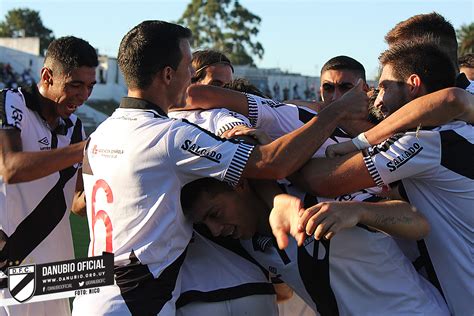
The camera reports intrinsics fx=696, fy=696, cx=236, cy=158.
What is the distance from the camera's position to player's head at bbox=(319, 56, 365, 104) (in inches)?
193

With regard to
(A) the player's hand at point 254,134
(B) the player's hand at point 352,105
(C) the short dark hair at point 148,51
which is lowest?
(A) the player's hand at point 254,134

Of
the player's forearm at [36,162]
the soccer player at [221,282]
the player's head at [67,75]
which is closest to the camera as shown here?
the soccer player at [221,282]

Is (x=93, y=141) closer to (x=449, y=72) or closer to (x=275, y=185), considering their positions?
(x=275, y=185)

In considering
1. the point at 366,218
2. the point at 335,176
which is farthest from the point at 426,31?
the point at 366,218

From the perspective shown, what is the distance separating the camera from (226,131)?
10.6 feet

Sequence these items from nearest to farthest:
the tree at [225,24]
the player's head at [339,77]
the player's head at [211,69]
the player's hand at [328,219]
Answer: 1. the player's hand at [328,219]
2. the player's head at [211,69]
3. the player's head at [339,77]
4. the tree at [225,24]

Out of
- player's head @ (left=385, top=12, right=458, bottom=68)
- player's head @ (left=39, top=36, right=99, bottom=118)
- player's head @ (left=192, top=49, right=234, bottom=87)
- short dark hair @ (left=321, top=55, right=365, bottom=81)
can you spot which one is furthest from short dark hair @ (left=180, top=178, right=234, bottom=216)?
short dark hair @ (left=321, top=55, right=365, bottom=81)

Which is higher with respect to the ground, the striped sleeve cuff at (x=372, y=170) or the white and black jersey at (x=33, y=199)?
the striped sleeve cuff at (x=372, y=170)

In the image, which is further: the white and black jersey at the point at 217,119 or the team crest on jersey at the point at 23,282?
the white and black jersey at the point at 217,119

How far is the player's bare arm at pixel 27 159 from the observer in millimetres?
3551

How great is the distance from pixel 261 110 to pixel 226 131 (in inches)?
17.8

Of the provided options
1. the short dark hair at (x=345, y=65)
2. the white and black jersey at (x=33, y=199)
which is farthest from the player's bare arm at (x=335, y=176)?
the short dark hair at (x=345, y=65)

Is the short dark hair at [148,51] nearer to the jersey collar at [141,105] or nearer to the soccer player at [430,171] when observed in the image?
the jersey collar at [141,105]

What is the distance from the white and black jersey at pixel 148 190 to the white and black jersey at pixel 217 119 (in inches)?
17.0
